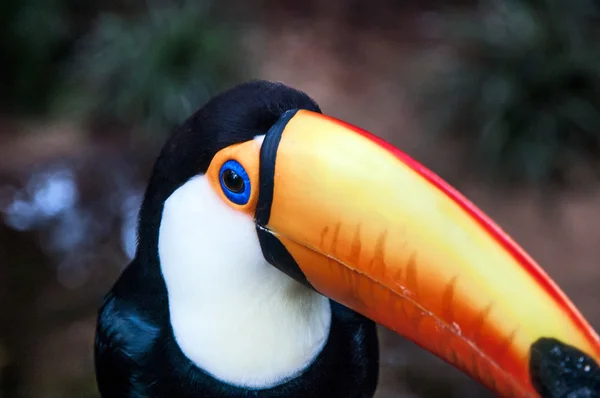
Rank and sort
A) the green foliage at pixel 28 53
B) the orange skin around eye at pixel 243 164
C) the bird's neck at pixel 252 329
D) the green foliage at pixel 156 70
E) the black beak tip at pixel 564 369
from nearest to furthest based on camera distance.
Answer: the black beak tip at pixel 564 369, the orange skin around eye at pixel 243 164, the bird's neck at pixel 252 329, the green foliage at pixel 156 70, the green foliage at pixel 28 53

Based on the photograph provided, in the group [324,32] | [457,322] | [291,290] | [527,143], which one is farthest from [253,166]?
[324,32]

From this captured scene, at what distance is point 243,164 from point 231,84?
9.45 ft

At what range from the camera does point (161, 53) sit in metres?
3.87

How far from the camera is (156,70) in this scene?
150 inches

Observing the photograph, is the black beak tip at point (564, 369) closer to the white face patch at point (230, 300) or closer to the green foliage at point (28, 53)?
the white face patch at point (230, 300)

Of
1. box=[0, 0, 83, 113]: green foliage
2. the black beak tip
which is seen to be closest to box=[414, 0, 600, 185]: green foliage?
box=[0, 0, 83, 113]: green foliage

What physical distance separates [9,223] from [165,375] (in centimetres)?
218

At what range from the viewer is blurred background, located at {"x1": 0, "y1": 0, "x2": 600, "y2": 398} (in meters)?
2.87

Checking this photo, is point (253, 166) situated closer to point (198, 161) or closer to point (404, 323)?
point (198, 161)

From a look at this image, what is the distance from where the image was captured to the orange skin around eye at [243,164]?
112cm

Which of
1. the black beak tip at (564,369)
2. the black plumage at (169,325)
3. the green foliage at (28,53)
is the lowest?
the green foliage at (28,53)

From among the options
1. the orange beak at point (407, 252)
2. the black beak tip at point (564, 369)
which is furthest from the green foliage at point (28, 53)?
the black beak tip at point (564, 369)

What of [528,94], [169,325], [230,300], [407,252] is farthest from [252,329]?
[528,94]

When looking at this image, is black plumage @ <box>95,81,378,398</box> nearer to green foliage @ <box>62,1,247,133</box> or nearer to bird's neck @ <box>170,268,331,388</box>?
bird's neck @ <box>170,268,331,388</box>
